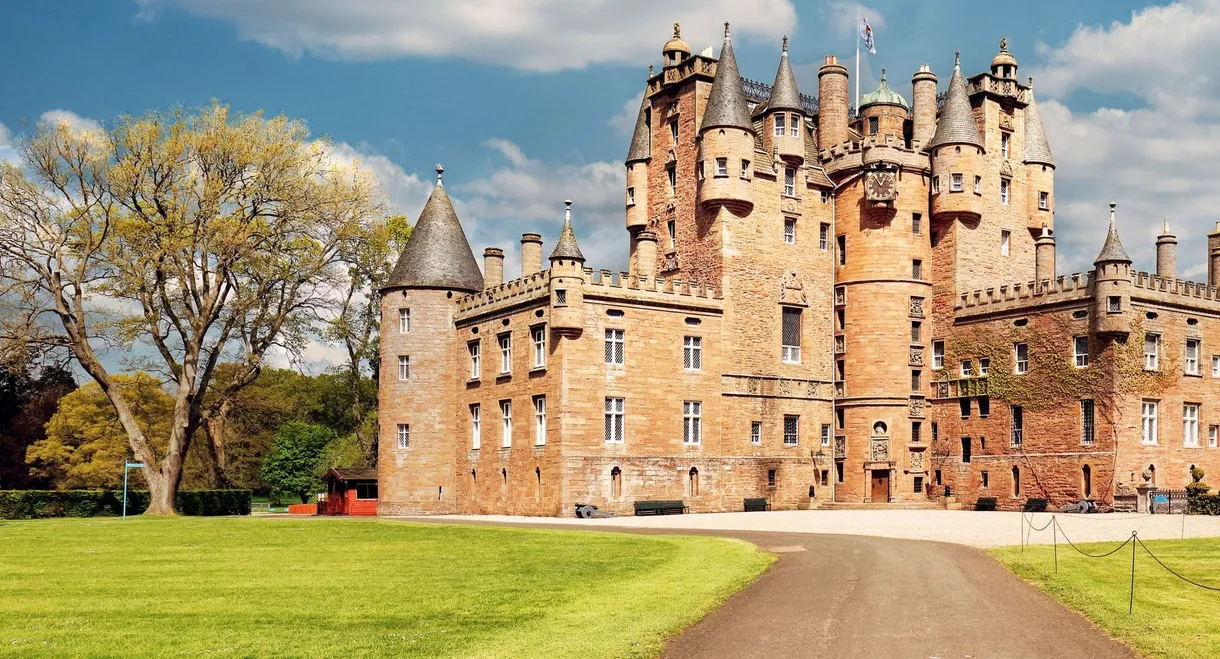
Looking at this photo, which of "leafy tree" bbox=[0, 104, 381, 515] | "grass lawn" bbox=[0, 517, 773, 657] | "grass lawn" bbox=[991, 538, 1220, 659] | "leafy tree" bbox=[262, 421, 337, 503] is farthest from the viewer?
"leafy tree" bbox=[262, 421, 337, 503]

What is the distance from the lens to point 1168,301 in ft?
165

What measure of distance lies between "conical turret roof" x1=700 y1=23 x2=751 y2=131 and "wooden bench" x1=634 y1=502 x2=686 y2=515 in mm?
16644

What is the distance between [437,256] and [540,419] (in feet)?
35.9

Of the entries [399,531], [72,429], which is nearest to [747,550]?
[399,531]

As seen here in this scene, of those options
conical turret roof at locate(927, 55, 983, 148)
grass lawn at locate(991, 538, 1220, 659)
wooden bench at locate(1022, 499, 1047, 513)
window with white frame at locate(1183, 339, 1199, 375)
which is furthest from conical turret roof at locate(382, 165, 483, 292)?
grass lawn at locate(991, 538, 1220, 659)

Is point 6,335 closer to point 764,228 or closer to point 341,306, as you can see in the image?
point 341,306

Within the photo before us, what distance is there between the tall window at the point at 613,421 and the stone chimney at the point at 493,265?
1015 cm

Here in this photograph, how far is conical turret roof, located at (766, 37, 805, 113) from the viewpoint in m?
54.8

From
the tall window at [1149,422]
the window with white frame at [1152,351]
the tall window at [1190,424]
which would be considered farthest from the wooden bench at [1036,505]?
the window with white frame at [1152,351]

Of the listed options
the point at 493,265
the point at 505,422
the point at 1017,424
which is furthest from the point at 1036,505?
the point at 493,265

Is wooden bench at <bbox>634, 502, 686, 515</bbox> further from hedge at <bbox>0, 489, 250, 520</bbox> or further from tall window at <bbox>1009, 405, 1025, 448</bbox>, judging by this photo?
hedge at <bbox>0, 489, 250, 520</bbox>

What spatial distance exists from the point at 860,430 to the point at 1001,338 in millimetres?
7469

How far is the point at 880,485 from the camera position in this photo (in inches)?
2109

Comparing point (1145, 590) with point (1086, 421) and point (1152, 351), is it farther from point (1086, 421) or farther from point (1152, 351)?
point (1152, 351)
